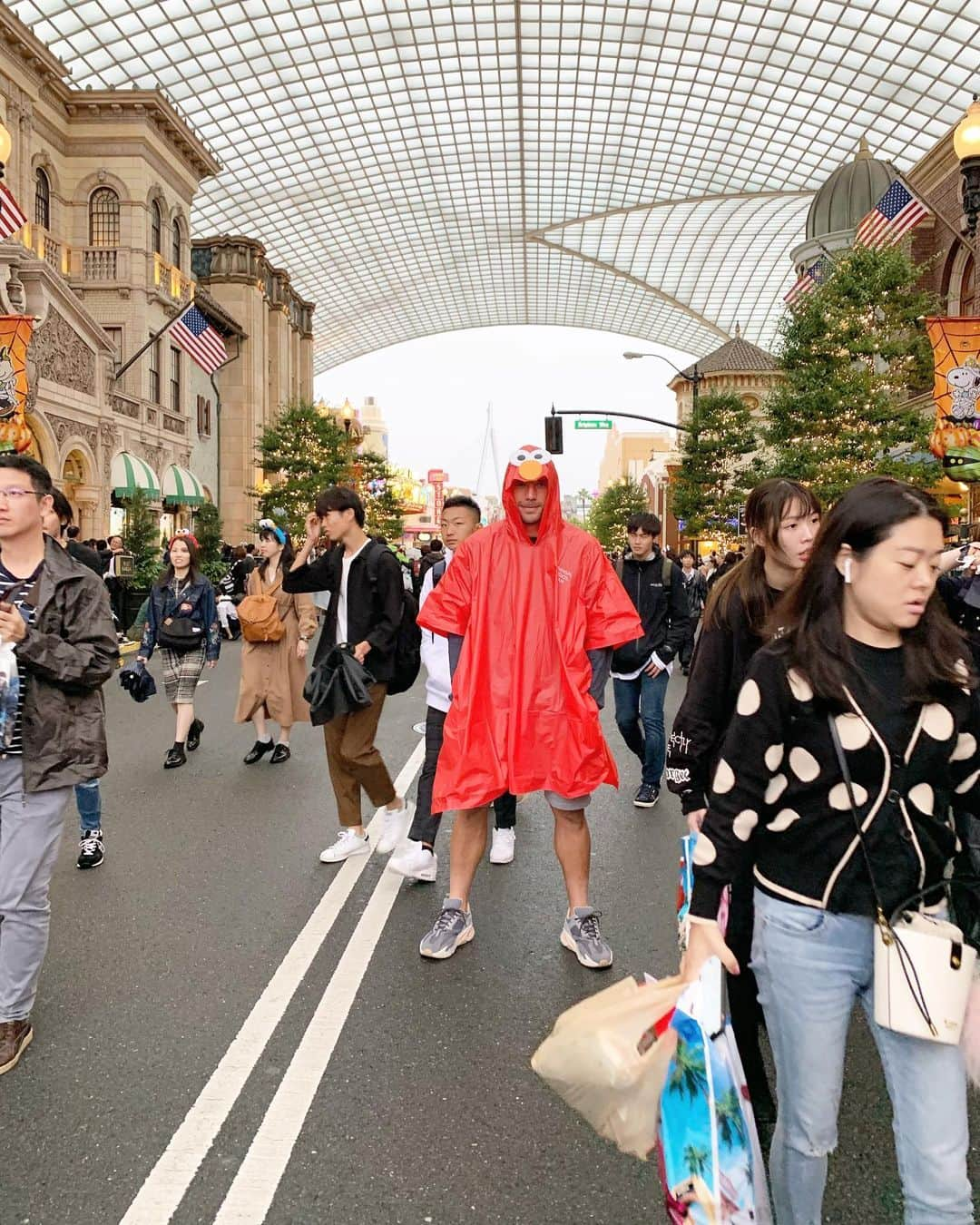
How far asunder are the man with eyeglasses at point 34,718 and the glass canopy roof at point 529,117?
4141 centimetres

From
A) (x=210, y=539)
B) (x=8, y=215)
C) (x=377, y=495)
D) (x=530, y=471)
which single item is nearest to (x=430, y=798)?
(x=530, y=471)

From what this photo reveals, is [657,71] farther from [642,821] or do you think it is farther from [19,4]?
[642,821]

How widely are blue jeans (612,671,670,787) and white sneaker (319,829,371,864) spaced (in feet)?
7.47

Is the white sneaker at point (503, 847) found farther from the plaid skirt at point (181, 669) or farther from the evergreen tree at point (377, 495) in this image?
the evergreen tree at point (377, 495)

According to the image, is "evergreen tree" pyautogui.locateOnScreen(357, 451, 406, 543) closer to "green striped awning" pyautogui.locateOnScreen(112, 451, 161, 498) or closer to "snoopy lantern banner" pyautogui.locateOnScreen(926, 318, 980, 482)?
"green striped awning" pyautogui.locateOnScreen(112, 451, 161, 498)

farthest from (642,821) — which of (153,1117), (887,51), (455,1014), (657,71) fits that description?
(657,71)

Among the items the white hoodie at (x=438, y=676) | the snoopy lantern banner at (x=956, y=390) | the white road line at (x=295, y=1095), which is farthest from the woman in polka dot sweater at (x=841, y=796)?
the snoopy lantern banner at (x=956, y=390)

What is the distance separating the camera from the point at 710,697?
3.24 m

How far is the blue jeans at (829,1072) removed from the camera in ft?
6.56

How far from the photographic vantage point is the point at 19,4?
35875 millimetres

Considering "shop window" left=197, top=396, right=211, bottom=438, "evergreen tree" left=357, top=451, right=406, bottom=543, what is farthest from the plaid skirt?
"evergreen tree" left=357, top=451, right=406, bottom=543

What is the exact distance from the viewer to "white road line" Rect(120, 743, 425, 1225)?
2.68 metres

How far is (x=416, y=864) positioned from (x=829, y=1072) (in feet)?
11.4

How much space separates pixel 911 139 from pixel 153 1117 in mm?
54047
